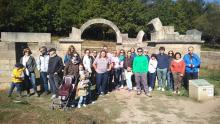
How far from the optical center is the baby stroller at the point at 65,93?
11.2 meters

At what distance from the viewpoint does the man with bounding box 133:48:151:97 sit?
538 inches

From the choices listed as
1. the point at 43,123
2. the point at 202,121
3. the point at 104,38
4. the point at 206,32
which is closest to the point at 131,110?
the point at 202,121

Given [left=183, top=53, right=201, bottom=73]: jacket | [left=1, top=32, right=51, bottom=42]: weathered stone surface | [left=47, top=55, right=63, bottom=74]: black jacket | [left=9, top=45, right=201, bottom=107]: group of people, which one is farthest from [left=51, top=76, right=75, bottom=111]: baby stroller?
[left=1, top=32, right=51, bottom=42]: weathered stone surface

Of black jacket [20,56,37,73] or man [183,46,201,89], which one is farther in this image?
man [183,46,201,89]

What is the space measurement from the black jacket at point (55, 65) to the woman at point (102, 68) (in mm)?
1294

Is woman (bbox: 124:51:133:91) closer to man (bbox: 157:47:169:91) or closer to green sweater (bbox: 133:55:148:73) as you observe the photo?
green sweater (bbox: 133:55:148:73)

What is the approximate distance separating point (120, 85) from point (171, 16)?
43.3 metres

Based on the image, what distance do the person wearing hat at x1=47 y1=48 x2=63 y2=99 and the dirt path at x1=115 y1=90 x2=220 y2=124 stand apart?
2.14 meters

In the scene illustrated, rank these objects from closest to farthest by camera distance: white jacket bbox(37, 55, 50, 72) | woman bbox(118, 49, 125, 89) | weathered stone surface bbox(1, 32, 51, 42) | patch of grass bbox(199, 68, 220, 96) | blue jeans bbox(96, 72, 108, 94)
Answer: white jacket bbox(37, 55, 50, 72)
blue jeans bbox(96, 72, 108, 94)
woman bbox(118, 49, 125, 89)
patch of grass bbox(199, 68, 220, 96)
weathered stone surface bbox(1, 32, 51, 42)

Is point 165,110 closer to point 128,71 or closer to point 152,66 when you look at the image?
point 152,66

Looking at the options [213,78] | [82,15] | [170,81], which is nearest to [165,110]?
[170,81]

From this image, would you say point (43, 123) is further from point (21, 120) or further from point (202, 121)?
point (202, 121)

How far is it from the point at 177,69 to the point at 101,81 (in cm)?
272

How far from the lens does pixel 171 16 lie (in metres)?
56.9
